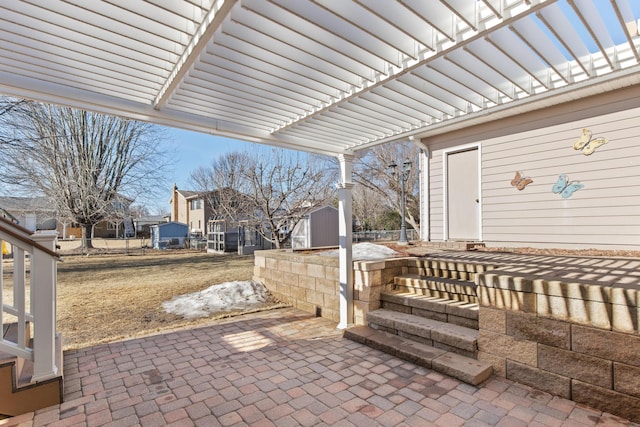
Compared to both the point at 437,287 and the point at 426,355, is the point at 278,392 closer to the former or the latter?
the point at 426,355

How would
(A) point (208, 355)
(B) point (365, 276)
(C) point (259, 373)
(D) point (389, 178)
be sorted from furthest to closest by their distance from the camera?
(D) point (389, 178) < (B) point (365, 276) < (A) point (208, 355) < (C) point (259, 373)

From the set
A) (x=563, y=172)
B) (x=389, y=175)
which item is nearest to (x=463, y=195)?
(x=563, y=172)

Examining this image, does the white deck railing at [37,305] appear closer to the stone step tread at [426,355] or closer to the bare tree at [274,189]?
the stone step tread at [426,355]

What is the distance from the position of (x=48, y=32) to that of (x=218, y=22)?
1.16m

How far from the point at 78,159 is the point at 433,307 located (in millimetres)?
14524

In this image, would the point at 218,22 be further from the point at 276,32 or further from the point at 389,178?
the point at 389,178

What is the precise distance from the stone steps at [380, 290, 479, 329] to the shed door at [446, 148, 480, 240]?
2872mm

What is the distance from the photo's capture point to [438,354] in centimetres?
290

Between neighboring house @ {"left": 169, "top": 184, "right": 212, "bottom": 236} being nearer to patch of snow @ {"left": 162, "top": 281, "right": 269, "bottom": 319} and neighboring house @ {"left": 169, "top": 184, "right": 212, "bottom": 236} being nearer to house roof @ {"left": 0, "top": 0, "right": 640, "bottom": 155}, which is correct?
patch of snow @ {"left": 162, "top": 281, "right": 269, "bottom": 319}

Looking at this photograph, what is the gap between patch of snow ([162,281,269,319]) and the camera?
16.6 feet

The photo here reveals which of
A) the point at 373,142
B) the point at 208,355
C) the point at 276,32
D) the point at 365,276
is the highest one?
the point at 276,32

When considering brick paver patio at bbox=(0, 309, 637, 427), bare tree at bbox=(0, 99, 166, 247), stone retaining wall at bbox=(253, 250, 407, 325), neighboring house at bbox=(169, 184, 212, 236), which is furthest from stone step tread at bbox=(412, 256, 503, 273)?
neighboring house at bbox=(169, 184, 212, 236)

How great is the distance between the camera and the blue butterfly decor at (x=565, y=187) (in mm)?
4734

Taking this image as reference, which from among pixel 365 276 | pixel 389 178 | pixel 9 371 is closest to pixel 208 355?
pixel 9 371
